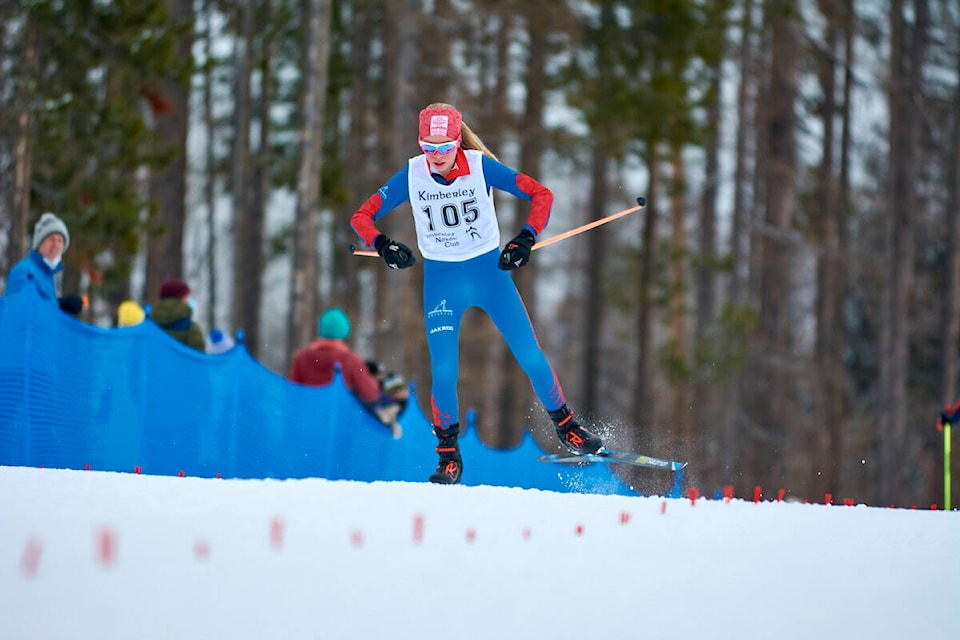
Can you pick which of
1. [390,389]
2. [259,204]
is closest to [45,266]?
[390,389]

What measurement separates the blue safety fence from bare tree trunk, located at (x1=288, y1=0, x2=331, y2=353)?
620 cm

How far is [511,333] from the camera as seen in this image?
7133 millimetres

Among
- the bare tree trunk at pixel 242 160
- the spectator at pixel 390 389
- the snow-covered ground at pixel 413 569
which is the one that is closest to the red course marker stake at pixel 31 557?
the snow-covered ground at pixel 413 569

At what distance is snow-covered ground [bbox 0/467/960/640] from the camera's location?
10.2 ft

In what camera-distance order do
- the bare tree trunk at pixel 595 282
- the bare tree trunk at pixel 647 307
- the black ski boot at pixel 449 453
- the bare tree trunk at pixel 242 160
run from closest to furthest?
1. the black ski boot at pixel 449 453
2. the bare tree trunk at pixel 242 160
3. the bare tree trunk at pixel 647 307
4. the bare tree trunk at pixel 595 282

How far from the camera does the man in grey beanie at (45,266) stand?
7.70 meters

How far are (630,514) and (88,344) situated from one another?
403 cm

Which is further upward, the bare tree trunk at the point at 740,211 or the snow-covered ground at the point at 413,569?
the bare tree trunk at the point at 740,211

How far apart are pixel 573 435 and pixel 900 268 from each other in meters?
16.0

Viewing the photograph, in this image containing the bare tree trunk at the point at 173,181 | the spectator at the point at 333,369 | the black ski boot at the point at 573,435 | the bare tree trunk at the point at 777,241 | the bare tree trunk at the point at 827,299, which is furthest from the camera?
the bare tree trunk at the point at 827,299

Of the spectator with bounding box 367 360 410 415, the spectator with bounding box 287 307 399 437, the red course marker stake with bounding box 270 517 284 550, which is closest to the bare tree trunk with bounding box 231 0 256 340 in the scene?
the spectator with bounding box 367 360 410 415

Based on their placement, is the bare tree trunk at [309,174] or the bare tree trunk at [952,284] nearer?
the bare tree trunk at [309,174]

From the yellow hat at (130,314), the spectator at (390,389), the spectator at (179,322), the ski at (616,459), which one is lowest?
the ski at (616,459)

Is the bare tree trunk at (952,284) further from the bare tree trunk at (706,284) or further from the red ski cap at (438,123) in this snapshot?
the red ski cap at (438,123)
